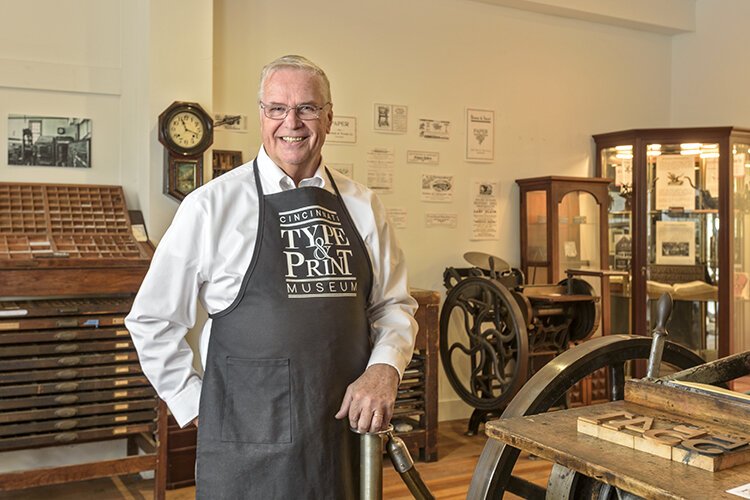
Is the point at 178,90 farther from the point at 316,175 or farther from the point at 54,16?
the point at 316,175

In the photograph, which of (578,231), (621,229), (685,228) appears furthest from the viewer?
(621,229)

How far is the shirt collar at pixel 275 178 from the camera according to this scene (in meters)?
1.98

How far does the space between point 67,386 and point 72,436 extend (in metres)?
0.22

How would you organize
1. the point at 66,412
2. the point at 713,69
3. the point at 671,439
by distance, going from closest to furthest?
the point at 671,439 → the point at 66,412 → the point at 713,69

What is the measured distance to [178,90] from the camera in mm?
3939

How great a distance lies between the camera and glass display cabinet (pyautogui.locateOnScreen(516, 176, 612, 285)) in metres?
5.26

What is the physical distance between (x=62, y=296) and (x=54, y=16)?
151 cm

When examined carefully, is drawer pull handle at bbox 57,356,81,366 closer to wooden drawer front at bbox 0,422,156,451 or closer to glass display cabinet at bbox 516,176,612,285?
wooden drawer front at bbox 0,422,156,451

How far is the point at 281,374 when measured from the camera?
6.07ft

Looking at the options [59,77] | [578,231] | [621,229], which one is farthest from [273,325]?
[621,229]

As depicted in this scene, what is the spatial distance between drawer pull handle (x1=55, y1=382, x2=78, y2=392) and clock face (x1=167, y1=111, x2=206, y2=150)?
1259mm

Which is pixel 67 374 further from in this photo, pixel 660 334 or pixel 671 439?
pixel 671 439

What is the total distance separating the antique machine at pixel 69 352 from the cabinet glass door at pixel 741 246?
4.16m

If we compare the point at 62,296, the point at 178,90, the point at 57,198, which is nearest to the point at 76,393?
the point at 62,296
